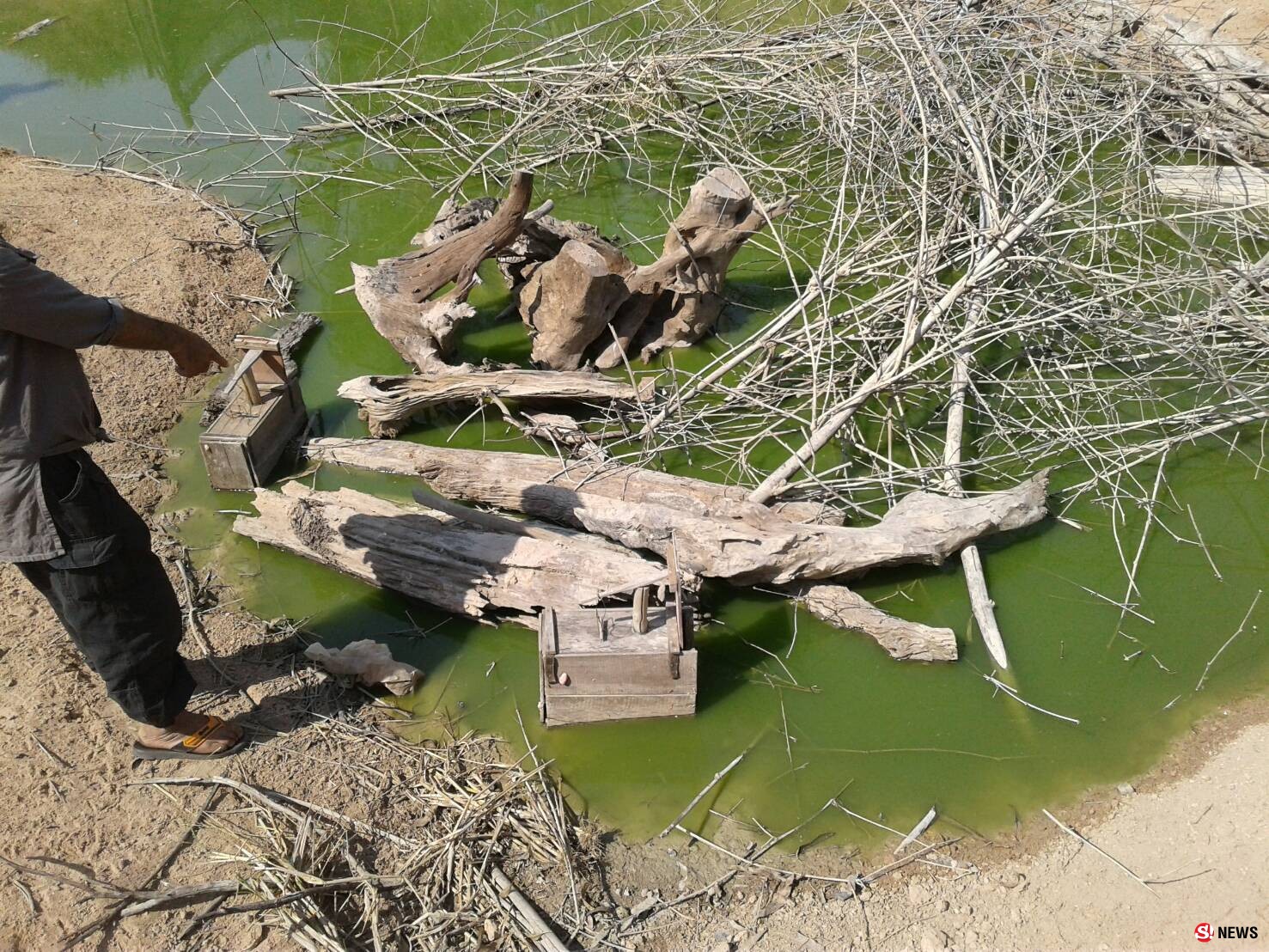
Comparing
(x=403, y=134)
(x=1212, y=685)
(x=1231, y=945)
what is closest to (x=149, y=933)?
(x=1231, y=945)

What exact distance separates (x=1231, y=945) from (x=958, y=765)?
1054 millimetres

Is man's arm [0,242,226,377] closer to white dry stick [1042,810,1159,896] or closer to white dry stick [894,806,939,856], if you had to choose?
white dry stick [894,806,939,856]

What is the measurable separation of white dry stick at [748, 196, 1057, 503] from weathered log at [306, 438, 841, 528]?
0.16m

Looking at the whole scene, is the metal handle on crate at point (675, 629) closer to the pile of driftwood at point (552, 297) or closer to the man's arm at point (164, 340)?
the pile of driftwood at point (552, 297)

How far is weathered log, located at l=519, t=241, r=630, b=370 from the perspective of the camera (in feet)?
18.1

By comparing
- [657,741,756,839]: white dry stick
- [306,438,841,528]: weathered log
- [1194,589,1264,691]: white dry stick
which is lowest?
[1194,589,1264,691]: white dry stick

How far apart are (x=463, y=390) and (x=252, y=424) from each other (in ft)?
3.65

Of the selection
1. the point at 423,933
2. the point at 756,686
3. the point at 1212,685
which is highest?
the point at 423,933

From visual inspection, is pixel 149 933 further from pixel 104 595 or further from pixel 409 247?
pixel 409 247

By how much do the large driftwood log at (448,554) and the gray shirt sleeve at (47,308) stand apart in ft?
5.93

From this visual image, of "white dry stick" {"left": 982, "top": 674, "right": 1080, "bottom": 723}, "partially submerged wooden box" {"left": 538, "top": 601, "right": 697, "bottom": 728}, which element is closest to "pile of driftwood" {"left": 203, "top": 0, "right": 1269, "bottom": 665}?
"white dry stick" {"left": 982, "top": 674, "right": 1080, "bottom": 723}

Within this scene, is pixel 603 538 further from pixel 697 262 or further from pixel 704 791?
pixel 697 262

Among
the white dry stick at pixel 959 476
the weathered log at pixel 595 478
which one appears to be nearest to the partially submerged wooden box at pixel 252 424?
the weathered log at pixel 595 478

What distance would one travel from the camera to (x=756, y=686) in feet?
14.1
